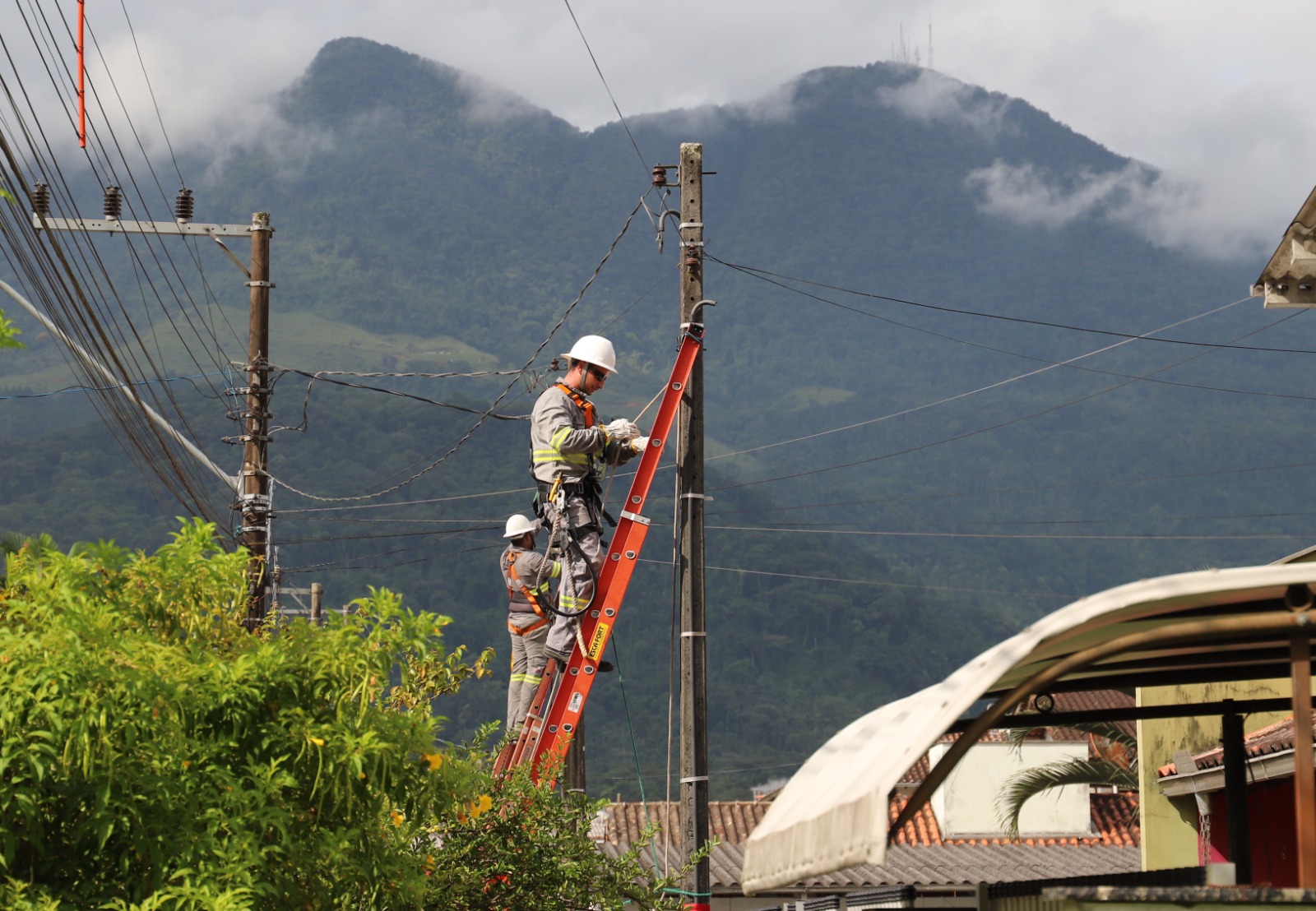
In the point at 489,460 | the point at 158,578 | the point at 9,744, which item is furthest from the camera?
the point at 489,460

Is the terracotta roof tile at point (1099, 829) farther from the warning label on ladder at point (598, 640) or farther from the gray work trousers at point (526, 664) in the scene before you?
the warning label on ladder at point (598, 640)

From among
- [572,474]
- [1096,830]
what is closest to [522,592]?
[572,474]

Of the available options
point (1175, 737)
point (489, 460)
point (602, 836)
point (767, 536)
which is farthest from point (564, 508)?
point (767, 536)

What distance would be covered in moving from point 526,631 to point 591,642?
1.45 metres

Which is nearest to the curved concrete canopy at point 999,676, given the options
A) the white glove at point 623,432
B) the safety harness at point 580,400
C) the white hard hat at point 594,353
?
the white glove at point 623,432

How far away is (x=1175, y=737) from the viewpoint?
76.0ft

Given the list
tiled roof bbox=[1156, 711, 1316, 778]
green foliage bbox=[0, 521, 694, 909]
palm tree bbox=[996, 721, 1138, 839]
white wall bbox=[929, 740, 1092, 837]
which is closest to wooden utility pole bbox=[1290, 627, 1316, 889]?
green foliage bbox=[0, 521, 694, 909]

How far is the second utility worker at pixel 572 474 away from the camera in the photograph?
13.8 m

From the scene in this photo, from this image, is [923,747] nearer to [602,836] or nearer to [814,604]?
[602,836]

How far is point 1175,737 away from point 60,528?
110312 millimetres

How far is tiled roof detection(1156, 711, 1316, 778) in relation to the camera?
1519 cm

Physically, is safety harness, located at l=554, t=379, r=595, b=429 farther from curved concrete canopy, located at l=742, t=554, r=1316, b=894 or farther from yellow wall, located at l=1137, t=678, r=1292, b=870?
yellow wall, located at l=1137, t=678, r=1292, b=870

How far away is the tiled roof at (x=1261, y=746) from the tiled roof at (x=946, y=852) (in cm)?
846

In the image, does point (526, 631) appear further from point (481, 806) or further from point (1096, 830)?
point (1096, 830)
